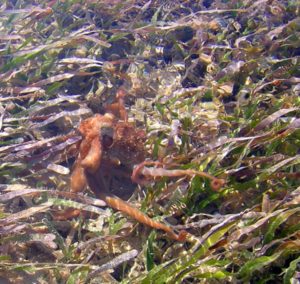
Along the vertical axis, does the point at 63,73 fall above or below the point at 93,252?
above

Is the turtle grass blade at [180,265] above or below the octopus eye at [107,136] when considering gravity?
below

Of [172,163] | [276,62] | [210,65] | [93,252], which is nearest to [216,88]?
[210,65]

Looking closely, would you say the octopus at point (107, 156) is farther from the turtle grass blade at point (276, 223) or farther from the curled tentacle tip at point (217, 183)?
the turtle grass blade at point (276, 223)

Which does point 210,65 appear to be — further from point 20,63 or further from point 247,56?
point 20,63

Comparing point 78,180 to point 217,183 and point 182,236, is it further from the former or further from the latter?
point 217,183

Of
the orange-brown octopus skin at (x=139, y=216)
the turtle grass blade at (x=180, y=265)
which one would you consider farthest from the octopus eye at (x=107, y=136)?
the turtle grass blade at (x=180, y=265)

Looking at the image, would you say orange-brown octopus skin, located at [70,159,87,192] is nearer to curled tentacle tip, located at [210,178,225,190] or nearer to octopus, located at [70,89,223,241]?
octopus, located at [70,89,223,241]

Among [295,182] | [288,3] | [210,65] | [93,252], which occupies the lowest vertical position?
[93,252]
